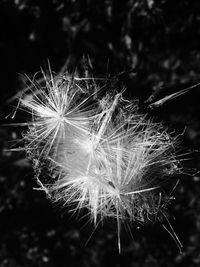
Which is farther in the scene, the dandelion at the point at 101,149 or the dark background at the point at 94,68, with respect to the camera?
the dark background at the point at 94,68

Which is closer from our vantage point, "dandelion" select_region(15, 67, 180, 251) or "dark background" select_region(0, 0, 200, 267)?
"dandelion" select_region(15, 67, 180, 251)

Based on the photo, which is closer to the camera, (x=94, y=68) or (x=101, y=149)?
(x=101, y=149)

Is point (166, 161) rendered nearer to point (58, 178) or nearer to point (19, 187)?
point (58, 178)

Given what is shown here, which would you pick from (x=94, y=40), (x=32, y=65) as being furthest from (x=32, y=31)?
(x=94, y=40)
